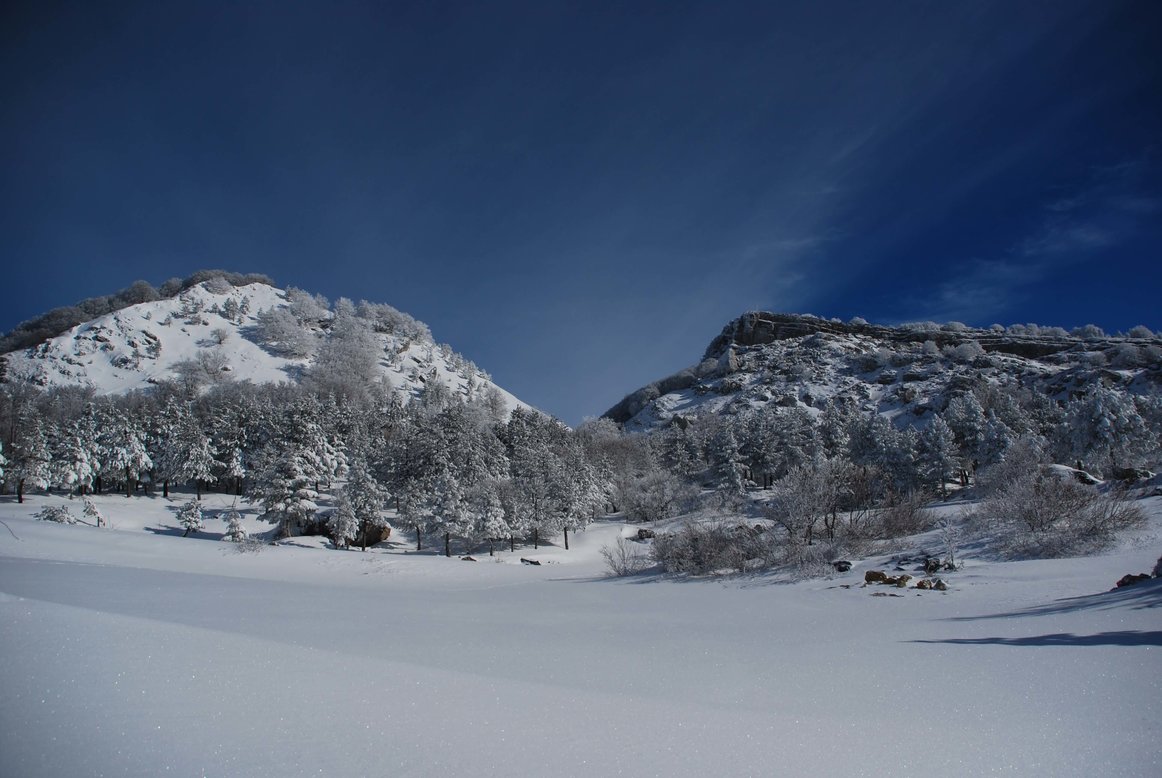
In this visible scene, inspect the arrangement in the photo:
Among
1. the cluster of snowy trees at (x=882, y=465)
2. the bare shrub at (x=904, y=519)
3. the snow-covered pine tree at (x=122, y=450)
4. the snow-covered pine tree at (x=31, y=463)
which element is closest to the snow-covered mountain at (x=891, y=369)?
the cluster of snowy trees at (x=882, y=465)

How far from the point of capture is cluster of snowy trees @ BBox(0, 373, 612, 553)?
142ft

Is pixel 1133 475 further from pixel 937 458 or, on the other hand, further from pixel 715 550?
pixel 937 458

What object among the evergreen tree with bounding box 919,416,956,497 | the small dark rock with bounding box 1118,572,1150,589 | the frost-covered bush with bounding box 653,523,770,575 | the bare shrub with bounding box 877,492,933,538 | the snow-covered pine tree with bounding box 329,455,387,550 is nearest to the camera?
the small dark rock with bounding box 1118,572,1150,589

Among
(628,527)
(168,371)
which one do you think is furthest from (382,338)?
(628,527)

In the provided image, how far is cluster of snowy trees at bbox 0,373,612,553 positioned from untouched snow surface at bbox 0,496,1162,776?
3771 centimetres

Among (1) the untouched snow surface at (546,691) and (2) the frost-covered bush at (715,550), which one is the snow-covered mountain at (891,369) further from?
(1) the untouched snow surface at (546,691)

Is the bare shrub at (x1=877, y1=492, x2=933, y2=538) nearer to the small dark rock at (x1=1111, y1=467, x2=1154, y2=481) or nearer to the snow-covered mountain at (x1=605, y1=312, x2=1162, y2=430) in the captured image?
the small dark rock at (x1=1111, y1=467, x2=1154, y2=481)

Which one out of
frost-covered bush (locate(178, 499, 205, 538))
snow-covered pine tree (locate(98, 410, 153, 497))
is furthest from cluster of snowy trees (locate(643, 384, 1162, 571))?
snow-covered pine tree (locate(98, 410, 153, 497))

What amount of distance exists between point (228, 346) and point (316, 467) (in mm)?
115523

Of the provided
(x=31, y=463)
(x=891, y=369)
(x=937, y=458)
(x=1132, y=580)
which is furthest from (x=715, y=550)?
(x=891, y=369)

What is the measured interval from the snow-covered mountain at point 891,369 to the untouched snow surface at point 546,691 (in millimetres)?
114296

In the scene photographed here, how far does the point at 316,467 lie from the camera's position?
54969 mm

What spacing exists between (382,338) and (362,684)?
18753 centimetres

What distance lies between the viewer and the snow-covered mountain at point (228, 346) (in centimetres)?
11456
